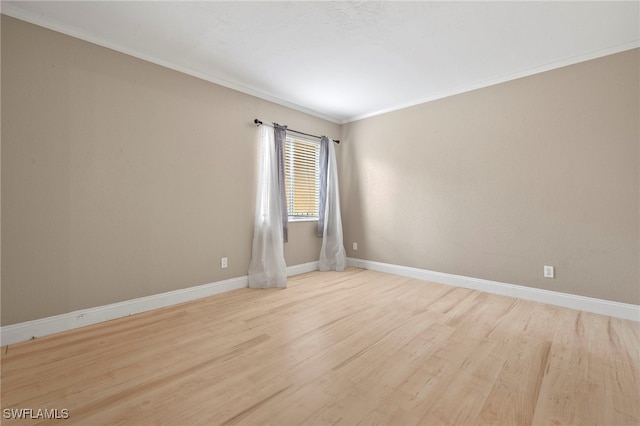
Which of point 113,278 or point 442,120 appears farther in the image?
point 442,120

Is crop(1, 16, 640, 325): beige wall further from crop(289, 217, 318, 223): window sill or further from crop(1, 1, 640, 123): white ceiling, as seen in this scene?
crop(289, 217, 318, 223): window sill

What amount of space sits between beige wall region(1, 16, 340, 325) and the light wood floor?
0.46 metres

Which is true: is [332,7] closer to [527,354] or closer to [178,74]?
[178,74]

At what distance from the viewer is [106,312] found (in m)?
2.61

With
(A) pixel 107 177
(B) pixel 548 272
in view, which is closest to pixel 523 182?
(B) pixel 548 272

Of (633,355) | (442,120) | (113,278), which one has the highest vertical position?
(442,120)

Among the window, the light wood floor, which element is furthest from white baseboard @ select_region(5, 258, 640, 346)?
the window

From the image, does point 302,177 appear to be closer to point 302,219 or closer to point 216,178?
point 302,219

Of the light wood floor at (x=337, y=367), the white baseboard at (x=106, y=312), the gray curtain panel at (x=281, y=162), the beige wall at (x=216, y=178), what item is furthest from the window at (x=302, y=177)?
the light wood floor at (x=337, y=367)

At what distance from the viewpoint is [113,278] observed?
2.67 meters

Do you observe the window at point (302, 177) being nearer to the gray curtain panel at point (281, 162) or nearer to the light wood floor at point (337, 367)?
the gray curtain panel at point (281, 162)

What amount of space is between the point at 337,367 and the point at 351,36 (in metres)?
2.72

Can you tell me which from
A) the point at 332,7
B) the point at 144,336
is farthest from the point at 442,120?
the point at 144,336

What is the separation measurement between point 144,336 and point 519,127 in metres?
4.37
